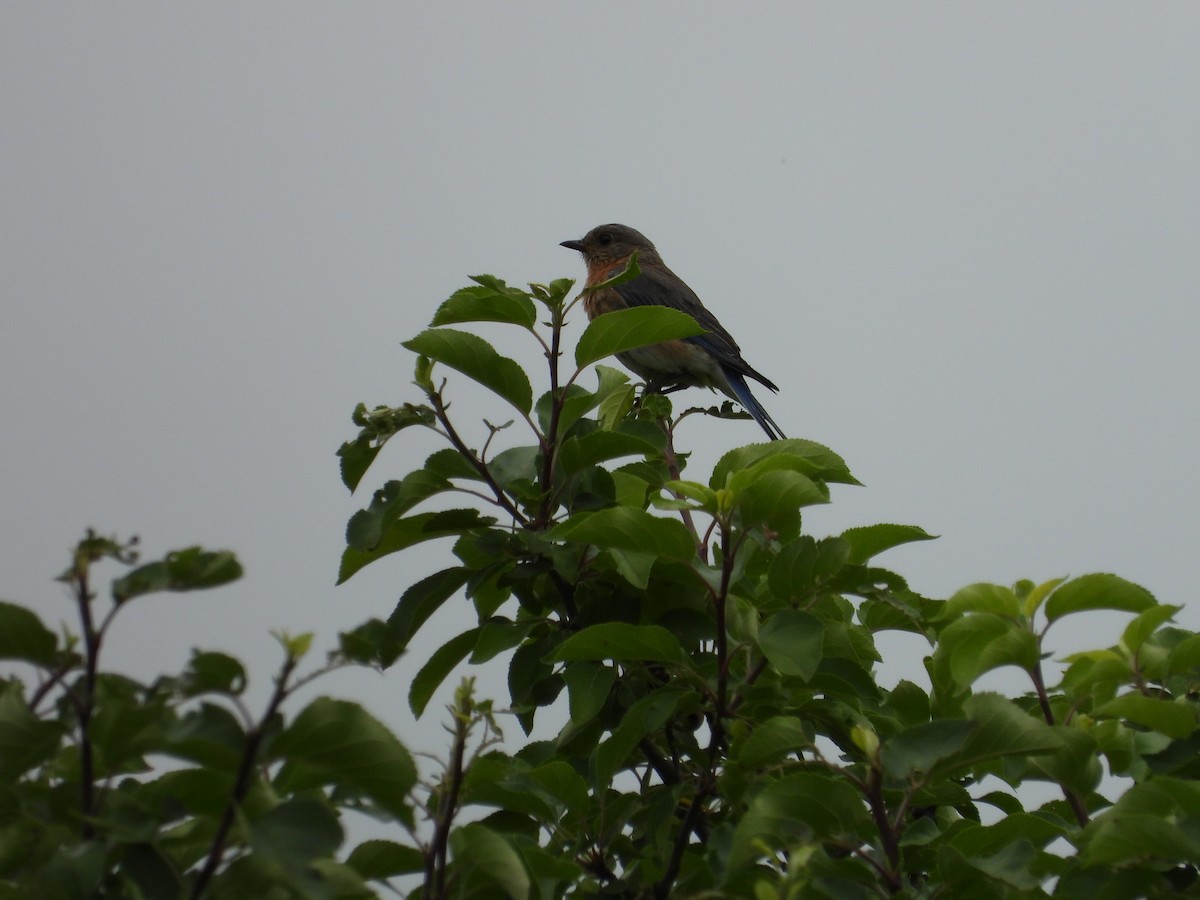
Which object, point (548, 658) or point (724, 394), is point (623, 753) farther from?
point (724, 394)

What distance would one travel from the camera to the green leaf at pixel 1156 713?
2.45 meters

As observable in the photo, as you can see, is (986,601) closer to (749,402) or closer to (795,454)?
(795,454)

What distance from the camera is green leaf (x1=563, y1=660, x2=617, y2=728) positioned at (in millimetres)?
2705

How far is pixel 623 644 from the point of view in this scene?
2.52m

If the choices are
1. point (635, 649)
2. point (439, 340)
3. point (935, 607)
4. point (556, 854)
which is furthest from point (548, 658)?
point (935, 607)

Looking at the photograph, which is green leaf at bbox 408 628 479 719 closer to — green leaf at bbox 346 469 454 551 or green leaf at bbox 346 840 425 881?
green leaf at bbox 346 469 454 551

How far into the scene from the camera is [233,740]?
1577 mm

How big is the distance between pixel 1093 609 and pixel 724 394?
666cm

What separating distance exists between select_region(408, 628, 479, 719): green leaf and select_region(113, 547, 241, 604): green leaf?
4.55 feet

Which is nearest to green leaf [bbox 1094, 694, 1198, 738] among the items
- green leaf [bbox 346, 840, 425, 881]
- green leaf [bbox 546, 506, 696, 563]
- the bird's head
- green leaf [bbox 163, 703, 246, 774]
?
green leaf [bbox 546, 506, 696, 563]

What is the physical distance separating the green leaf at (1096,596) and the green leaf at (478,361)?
116 centimetres

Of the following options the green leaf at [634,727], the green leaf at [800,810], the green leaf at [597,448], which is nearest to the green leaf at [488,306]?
the green leaf at [597,448]

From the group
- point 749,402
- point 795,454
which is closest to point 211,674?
point 795,454

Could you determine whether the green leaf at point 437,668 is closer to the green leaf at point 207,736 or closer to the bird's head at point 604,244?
the green leaf at point 207,736
